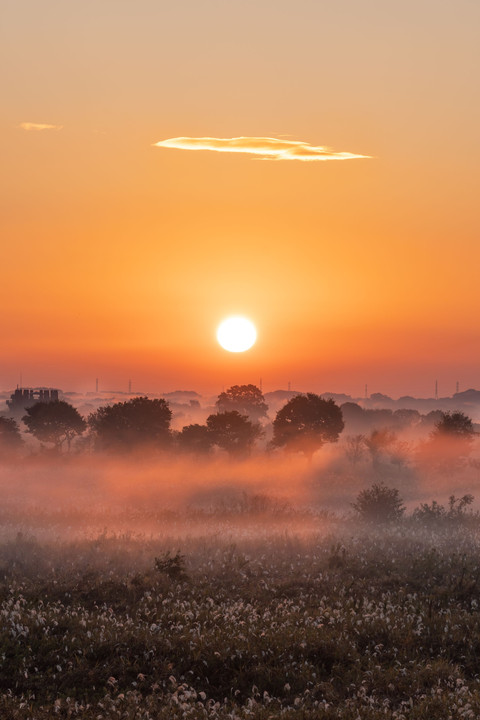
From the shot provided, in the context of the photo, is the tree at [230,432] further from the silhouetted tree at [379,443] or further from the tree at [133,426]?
the silhouetted tree at [379,443]

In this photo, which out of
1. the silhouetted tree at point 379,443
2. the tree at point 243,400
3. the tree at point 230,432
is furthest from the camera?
the tree at point 243,400

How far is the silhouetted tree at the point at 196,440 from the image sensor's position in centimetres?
7456

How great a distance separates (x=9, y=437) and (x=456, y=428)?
5183cm

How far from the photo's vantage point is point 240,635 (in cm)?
1468

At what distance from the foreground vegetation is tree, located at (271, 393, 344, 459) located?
50190mm

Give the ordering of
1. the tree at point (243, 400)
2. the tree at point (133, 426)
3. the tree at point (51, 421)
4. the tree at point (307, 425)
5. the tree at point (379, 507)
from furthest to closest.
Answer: the tree at point (243, 400) → the tree at point (51, 421) → the tree at point (307, 425) → the tree at point (133, 426) → the tree at point (379, 507)

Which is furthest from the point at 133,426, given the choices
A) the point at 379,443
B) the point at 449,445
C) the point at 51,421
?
the point at 449,445

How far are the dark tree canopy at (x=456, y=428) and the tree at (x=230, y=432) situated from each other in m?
22.2

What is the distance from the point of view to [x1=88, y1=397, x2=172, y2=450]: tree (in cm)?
7438

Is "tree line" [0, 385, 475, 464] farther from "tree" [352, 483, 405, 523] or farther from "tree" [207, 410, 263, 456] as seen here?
"tree" [352, 483, 405, 523]

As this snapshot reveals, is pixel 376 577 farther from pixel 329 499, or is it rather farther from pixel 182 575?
pixel 329 499

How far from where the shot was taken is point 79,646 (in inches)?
561

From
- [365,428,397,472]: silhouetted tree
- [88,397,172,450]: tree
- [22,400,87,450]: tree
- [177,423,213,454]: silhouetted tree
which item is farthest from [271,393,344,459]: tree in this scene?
[22,400,87,450]: tree

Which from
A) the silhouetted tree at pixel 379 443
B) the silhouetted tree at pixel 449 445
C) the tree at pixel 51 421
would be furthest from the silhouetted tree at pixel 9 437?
the silhouetted tree at pixel 449 445
